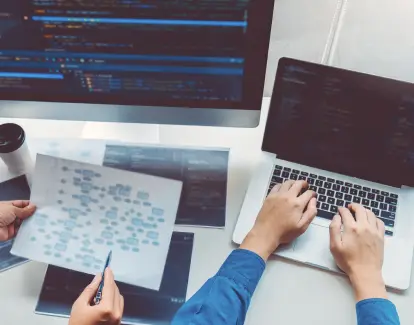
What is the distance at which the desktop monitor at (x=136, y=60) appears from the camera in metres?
0.68

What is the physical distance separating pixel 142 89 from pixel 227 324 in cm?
35

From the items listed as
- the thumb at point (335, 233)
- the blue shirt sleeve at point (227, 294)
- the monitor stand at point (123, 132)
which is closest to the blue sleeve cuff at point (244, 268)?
the blue shirt sleeve at point (227, 294)

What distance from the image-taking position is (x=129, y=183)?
2.70 ft

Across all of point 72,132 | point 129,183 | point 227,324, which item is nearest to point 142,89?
point 129,183

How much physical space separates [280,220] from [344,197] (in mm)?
Answer: 125

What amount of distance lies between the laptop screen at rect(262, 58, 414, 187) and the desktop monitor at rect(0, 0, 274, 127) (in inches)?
3.2

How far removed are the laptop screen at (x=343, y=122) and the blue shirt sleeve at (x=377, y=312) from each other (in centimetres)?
21

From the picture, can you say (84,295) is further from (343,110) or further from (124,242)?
(343,110)

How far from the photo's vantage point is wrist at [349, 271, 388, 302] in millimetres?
750

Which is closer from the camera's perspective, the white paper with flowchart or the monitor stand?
the white paper with flowchart

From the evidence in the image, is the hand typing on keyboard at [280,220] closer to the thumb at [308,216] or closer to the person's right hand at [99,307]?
the thumb at [308,216]

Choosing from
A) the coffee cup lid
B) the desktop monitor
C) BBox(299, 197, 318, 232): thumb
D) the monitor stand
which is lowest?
BBox(299, 197, 318, 232): thumb

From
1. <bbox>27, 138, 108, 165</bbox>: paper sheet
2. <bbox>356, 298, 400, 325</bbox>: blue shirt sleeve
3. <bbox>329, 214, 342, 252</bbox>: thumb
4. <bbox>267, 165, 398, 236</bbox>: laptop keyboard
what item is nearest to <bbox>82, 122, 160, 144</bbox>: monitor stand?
<bbox>27, 138, 108, 165</bbox>: paper sheet

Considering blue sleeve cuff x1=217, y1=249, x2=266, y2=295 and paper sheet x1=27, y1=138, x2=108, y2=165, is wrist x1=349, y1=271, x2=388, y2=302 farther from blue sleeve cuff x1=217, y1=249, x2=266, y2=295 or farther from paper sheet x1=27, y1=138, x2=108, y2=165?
paper sheet x1=27, y1=138, x2=108, y2=165
